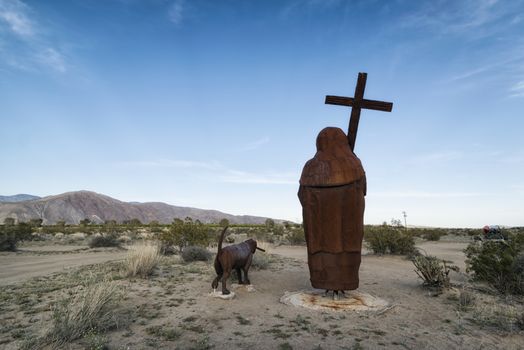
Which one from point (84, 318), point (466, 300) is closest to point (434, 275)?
point (466, 300)

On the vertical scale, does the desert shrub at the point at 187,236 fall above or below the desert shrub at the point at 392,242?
below

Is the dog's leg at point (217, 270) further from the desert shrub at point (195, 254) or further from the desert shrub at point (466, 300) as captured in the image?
the desert shrub at point (195, 254)

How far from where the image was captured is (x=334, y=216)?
673cm

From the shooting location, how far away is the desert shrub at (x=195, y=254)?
13984mm

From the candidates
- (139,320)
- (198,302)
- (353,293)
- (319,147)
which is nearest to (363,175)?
(319,147)

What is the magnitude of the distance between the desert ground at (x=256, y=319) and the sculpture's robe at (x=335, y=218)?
0.79 meters

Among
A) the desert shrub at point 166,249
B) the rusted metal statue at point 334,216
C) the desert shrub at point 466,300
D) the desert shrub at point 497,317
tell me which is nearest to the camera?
the desert shrub at point 497,317

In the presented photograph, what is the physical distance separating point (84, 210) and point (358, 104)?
128 meters

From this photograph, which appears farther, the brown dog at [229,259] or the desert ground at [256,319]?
the brown dog at [229,259]

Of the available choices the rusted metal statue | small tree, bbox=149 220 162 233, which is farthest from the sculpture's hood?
small tree, bbox=149 220 162 233

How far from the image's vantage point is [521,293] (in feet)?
26.8

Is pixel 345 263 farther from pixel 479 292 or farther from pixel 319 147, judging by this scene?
pixel 479 292

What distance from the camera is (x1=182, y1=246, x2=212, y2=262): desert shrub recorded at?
13984mm

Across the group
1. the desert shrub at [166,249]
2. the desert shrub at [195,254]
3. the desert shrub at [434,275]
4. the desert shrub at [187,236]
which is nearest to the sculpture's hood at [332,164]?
the desert shrub at [434,275]
